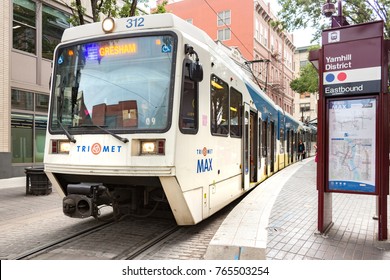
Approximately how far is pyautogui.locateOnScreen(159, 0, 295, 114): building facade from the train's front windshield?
96.4ft

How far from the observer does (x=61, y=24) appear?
55.4 ft

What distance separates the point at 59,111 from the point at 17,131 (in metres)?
10.6

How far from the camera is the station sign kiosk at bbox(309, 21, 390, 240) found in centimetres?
475

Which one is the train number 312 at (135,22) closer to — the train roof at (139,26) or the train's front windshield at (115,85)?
the train roof at (139,26)

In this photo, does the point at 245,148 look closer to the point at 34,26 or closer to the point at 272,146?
the point at 272,146

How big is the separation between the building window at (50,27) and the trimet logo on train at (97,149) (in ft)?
41.5

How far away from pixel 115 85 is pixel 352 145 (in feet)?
11.6

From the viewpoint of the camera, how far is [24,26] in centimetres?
1504

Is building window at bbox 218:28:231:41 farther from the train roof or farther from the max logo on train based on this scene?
the max logo on train

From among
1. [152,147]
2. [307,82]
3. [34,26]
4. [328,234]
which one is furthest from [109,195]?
[307,82]

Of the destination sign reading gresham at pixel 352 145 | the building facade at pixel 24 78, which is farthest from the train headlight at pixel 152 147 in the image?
the building facade at pixel 24 78

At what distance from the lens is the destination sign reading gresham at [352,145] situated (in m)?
4.88

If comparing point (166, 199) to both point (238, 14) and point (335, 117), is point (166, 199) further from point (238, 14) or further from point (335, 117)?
point (238, 14)

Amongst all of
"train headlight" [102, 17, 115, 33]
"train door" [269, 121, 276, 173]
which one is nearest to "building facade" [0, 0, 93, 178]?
"train door" [269, 121, 276, 173]
